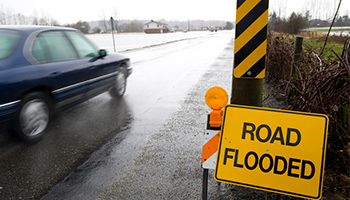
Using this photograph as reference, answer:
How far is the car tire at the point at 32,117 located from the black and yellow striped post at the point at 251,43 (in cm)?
292

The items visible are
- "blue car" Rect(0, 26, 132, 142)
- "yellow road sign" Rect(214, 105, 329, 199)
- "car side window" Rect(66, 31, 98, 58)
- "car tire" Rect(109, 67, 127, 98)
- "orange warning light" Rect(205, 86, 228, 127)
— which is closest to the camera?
"yellow road sign" Rect(214, 105, 329, 199)

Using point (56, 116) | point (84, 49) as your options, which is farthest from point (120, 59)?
point (56, 116)

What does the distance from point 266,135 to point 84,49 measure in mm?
4043

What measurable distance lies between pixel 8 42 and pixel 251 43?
335 centimetres

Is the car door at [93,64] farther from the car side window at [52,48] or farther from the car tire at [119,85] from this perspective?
the car tire at [119,85]

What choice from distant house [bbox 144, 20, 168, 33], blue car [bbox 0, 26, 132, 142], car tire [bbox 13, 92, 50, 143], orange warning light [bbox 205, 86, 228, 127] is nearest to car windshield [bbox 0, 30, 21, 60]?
blue car [bbox 0, 26, 132, 142]

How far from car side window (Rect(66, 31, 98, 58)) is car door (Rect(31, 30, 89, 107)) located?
130 mm

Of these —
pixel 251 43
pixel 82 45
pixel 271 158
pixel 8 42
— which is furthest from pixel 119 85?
pixel 271 158

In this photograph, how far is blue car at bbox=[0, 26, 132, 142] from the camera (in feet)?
10.8

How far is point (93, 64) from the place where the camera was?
4.82 m

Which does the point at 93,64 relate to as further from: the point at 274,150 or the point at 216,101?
the point at 274,150

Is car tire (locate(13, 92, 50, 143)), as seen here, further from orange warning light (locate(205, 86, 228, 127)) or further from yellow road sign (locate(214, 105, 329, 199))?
yellow road sign (locate(214, 105, 329, 199))

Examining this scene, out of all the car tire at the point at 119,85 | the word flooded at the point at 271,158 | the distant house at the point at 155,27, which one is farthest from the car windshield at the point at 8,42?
the distant house at the point at 155,27

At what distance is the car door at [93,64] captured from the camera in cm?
469
